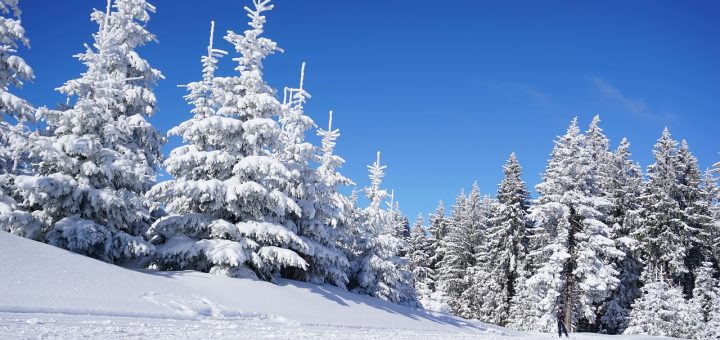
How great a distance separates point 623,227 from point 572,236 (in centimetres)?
870

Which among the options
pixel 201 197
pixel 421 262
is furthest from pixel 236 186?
pixel 421 262

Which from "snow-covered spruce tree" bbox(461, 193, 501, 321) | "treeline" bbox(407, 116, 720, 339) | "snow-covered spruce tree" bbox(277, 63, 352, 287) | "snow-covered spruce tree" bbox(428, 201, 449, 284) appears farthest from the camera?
"snow-covered spruce tree" bbox(428, 201, 449, 284)

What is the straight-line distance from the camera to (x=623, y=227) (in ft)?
122

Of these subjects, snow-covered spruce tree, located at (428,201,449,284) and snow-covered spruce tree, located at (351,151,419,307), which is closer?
snow-covered spruce tree, located at (351,151,419,307)

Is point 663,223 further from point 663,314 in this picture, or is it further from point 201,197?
point 201,197

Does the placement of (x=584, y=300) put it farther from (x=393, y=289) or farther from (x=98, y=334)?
(x=98, y=334)

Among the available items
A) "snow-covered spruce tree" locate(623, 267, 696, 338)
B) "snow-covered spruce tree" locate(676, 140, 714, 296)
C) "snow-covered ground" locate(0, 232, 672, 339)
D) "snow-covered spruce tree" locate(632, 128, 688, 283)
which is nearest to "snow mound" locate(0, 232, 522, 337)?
"snow-covered ground" locate(0, 232, 672, 339)

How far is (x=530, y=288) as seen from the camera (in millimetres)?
31578

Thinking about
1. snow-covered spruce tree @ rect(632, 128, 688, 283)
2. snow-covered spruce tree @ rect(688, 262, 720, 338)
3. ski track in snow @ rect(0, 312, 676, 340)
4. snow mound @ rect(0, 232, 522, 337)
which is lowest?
ski track in snow @ rect(0, 312, 676, 340)

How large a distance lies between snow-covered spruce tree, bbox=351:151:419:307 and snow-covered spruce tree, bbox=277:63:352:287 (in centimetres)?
324

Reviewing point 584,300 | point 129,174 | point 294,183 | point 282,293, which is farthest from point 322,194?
point 584,300

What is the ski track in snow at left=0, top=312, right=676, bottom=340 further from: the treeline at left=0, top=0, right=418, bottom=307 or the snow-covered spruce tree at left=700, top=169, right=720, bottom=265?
the snow-covered spruce tree at left=700, top=169, right=720, bottom=265

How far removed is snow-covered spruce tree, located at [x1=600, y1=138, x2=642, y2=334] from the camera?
115 feet

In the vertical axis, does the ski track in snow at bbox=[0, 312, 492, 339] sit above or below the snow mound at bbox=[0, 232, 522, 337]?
below
